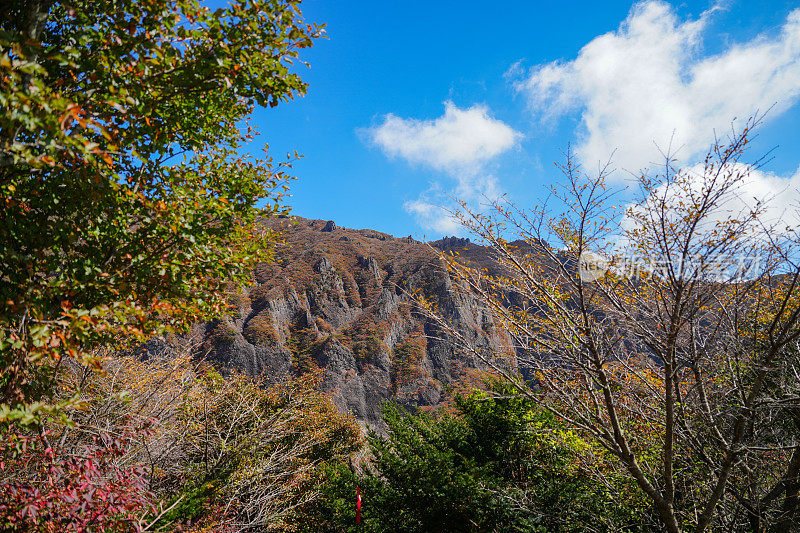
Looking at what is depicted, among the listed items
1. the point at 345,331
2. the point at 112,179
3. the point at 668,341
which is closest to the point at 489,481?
A: the point at 668,341

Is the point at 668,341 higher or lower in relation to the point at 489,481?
higher

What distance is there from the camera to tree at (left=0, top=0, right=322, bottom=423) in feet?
9.36

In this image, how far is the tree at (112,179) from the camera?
285cm

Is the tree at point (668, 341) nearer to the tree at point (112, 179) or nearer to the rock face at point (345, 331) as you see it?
the tree at point (112, 179)

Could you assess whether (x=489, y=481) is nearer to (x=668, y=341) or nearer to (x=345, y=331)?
(x=668, y=341)

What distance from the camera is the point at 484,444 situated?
28.7ft

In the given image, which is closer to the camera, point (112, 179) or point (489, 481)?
point (112, 179)

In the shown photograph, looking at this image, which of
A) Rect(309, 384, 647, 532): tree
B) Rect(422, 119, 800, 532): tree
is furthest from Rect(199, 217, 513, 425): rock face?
Rect(422, 119, 800, 532): tree

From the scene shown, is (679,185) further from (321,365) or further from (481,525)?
(321,365)

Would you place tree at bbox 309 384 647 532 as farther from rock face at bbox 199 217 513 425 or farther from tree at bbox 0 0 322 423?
rock face at bbox 199 217 513 425

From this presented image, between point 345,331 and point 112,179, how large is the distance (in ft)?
192

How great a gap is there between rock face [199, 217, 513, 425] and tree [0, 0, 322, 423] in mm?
38147

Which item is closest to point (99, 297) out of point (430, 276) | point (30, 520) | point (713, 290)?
point (30, 520)

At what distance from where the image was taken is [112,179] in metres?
3.78
